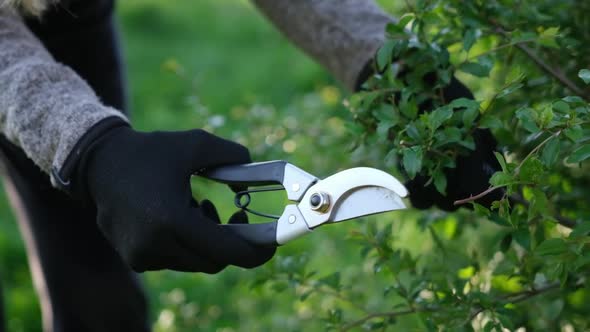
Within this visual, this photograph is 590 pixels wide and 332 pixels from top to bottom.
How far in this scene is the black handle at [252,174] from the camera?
1.29m

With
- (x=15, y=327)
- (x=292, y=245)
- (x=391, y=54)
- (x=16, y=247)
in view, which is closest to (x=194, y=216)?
(x=391, y=54)

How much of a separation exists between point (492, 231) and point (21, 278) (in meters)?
1.96

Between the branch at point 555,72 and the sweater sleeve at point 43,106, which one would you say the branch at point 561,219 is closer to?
the branch at point 555,72

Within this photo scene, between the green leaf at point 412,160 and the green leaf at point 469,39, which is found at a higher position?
the green leaf at point 469,39

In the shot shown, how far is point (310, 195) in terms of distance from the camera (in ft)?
4.06

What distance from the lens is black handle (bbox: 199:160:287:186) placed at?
129 cm

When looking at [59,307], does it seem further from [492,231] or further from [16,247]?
[16,247]

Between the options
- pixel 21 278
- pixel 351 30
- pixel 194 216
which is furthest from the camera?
pixel 21 278

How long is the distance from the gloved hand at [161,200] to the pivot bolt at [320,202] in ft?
0.37

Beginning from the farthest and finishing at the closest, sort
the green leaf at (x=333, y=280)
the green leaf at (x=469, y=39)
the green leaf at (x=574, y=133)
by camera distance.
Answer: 1. the green leaf at (x=333, y=280)
2. the green leaf at (x=469, y=39)
3. the green leaf at (x=574, y=133)

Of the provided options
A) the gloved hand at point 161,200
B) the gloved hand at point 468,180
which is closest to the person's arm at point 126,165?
the gloved hand at point 161,200

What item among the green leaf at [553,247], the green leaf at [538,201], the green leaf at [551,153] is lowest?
the green leaf at [553,247]

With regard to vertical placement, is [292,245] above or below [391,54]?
below

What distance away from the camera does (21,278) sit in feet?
11.1
